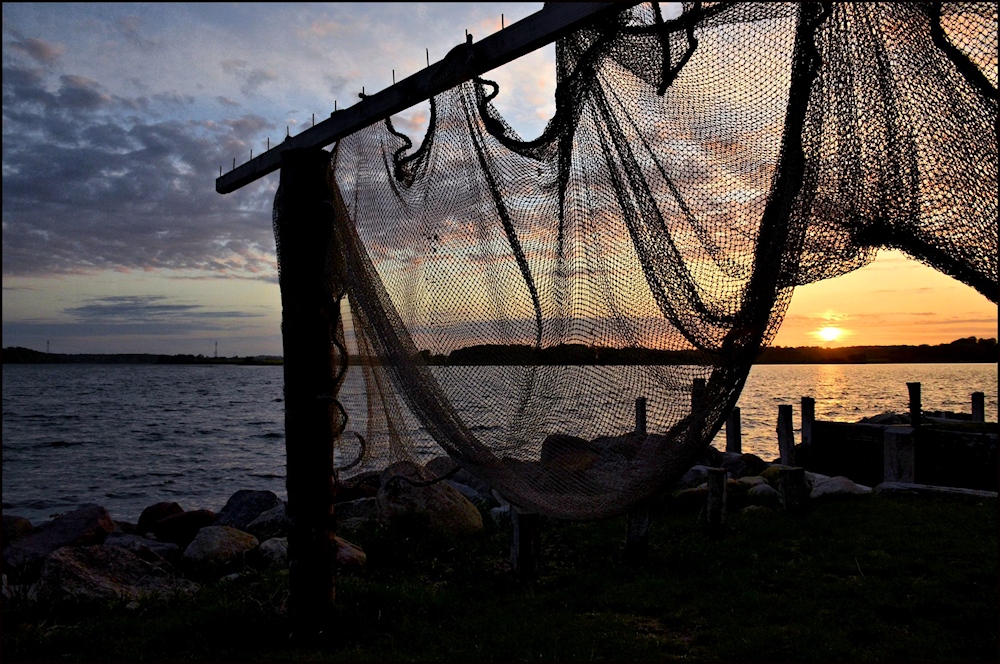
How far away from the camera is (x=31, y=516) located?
1853cm

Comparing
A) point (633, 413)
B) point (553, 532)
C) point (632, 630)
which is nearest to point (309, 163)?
point (633, 413)

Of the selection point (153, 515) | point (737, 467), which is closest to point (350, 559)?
point (153, 515)

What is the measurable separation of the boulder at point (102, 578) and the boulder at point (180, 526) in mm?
5707

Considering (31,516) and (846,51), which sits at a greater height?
(846,51)

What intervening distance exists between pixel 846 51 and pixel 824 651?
4.43m

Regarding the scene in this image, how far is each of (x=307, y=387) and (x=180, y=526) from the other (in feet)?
35.5

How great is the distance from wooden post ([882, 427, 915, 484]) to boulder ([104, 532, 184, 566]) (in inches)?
523

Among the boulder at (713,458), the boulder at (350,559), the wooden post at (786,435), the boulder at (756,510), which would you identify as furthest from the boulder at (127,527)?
the wooden post at (786,435)

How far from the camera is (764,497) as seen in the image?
11.0 meters

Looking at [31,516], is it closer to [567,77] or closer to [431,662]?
[431,662]

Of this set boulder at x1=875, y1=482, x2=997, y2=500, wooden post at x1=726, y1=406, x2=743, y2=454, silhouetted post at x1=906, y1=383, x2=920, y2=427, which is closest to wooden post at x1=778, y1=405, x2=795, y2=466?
wooden post at x1=726, y1=406, x2=743, y2=454

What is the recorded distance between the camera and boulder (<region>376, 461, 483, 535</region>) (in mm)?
8961

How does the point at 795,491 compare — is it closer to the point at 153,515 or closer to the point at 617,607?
the point at 617,607

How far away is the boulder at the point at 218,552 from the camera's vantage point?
8.90 m
